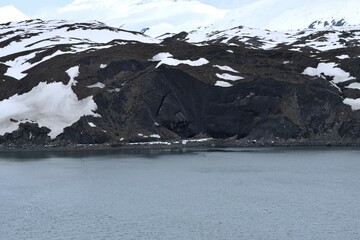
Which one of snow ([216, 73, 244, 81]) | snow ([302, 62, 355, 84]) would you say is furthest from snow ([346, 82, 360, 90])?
snow ([216, 73, 244, 81])

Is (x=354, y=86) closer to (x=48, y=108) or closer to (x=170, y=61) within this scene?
(x=170, y=61)

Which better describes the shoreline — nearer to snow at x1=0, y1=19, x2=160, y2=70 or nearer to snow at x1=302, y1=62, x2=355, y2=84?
snow at x1=302, y1=62, x2=355, y2=84

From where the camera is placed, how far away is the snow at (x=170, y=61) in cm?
14338

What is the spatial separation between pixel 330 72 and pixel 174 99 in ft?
136

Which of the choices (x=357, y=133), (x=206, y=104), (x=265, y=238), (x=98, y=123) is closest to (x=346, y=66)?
(x=357, y=133)

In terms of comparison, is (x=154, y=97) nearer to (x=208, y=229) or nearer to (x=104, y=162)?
(x=104, y=162)

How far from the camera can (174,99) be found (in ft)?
446

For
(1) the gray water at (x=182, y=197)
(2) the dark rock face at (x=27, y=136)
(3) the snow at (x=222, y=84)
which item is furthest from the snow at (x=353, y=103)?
(2) the dark rock face at (x=27, y=136)

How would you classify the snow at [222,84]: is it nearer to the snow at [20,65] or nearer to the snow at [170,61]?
the snow at [170,61]

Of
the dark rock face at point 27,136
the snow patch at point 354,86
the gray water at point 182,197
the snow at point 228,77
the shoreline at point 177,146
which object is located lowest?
the gray water at point 182,197

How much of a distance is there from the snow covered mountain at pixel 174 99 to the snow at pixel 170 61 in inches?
11.2

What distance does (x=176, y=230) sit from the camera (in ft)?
167

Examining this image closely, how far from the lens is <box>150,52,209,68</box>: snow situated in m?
143

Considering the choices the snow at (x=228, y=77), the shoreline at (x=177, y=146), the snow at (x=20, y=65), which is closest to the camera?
the shoreline at (x=177, y=146)
